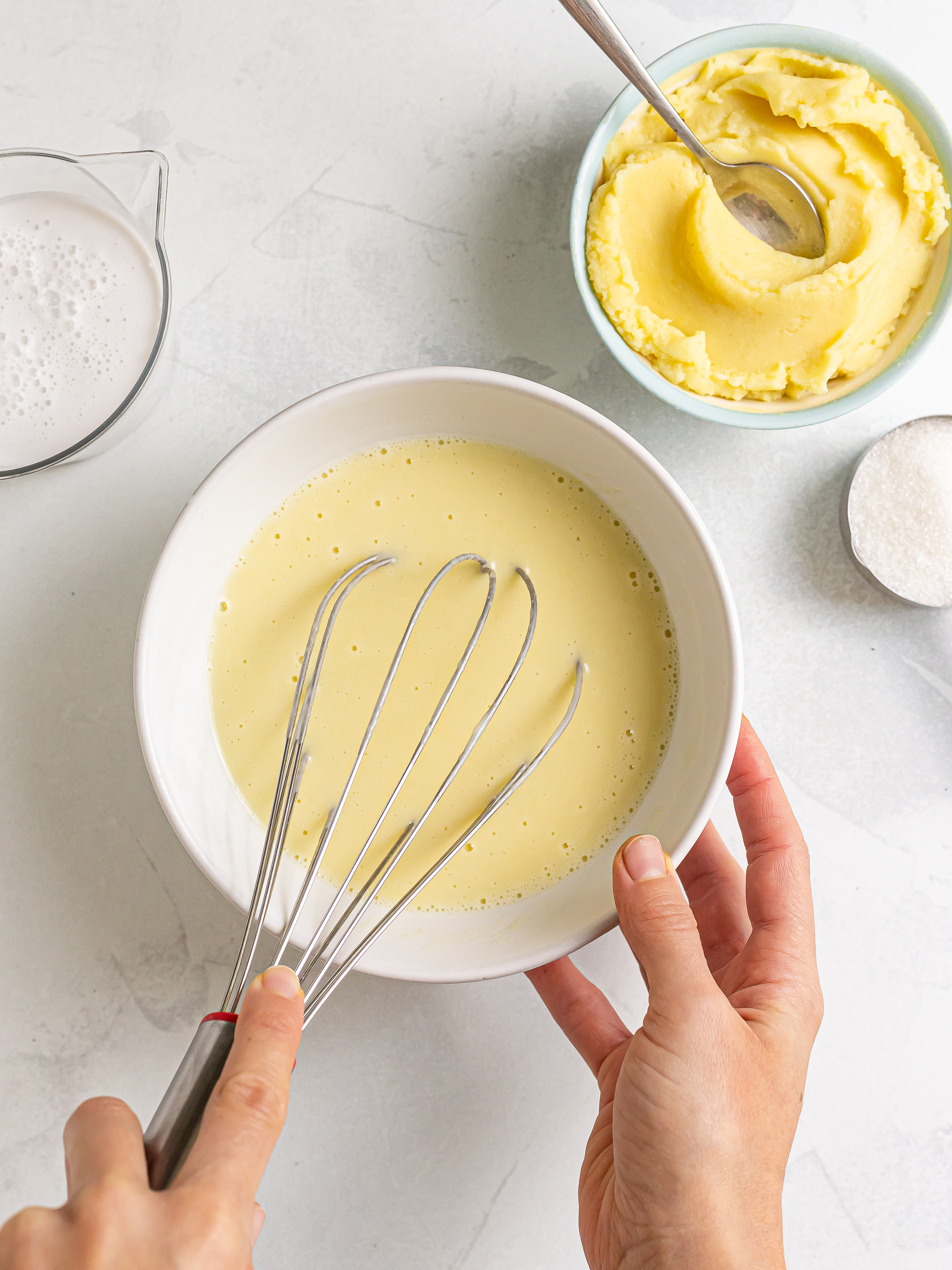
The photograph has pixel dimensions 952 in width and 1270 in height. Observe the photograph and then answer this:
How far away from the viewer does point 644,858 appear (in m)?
0.73

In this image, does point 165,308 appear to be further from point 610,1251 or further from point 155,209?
point 610,1251

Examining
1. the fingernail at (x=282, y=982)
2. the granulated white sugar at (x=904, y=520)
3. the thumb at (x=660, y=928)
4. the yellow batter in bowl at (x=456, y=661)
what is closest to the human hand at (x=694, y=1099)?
the thumb at (x=660, y=928)

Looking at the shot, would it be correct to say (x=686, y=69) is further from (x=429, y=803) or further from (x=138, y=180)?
(x=429, y=803)

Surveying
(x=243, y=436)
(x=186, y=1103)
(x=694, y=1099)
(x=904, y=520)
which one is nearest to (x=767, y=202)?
(x=904, y=520)

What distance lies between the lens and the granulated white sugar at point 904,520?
934 mm

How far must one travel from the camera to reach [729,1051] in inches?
27.9

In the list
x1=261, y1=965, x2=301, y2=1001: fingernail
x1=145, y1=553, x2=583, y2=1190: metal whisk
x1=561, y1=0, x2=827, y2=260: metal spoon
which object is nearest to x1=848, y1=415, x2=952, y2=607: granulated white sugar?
x1=561, y1=0, x2=827, y2=260: metal spoon

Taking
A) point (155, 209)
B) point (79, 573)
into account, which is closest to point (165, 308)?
point (155, 209)

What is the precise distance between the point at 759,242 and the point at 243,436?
57 centimetres

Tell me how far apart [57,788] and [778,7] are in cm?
114

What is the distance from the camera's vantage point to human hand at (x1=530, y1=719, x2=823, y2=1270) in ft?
2.29

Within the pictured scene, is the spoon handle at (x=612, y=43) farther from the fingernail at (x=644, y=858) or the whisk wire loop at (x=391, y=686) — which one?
the fingernail at (x=644, y=858)

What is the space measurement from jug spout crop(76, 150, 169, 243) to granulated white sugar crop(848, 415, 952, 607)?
2.54 ft

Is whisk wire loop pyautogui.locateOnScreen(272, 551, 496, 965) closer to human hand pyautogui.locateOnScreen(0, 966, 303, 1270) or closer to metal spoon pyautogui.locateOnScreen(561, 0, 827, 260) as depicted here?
human hand pyautogui.locateOnScreen(0, 966, 303, 1270)
